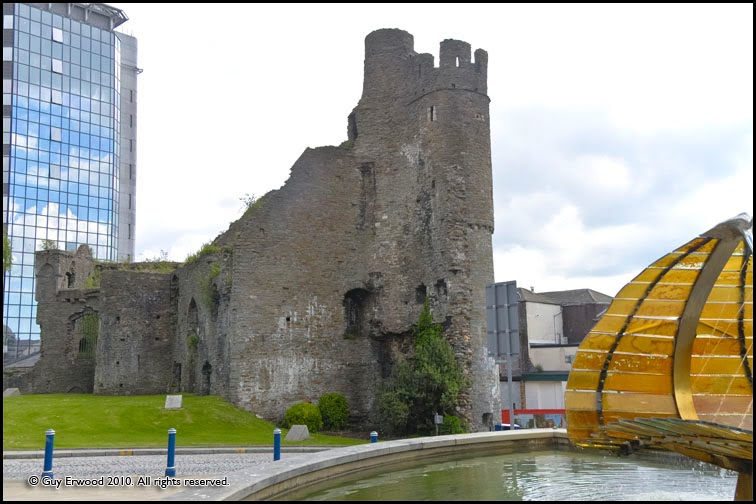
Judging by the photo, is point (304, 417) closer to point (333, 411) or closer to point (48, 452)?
point (333, 411)

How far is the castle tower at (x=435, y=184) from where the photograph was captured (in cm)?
2695

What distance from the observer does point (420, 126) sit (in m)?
29.5

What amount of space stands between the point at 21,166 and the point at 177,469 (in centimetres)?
7761

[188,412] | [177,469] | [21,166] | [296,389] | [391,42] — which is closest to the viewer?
[177,469]

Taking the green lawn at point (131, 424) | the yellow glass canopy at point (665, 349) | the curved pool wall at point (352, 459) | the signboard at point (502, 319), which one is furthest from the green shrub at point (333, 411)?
the yellow glass canopy at point (665, 349)

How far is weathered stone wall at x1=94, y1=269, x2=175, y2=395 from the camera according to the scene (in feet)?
113

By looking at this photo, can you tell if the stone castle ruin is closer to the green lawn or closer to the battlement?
the battlement

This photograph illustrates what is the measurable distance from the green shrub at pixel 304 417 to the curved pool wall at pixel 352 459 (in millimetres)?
13095

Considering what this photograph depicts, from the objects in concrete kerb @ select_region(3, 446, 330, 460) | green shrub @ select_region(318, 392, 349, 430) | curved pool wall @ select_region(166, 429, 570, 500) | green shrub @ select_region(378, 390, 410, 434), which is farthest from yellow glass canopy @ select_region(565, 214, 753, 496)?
green shrub @ select_region(318, 392, 349, 430)

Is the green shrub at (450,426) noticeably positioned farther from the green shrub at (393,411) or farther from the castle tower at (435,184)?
the green shrub at (393,411)

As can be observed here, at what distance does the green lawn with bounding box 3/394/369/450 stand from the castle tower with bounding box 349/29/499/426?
635 cm

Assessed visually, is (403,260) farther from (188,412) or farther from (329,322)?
(188,412)

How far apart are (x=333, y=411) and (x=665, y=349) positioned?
65.2ft

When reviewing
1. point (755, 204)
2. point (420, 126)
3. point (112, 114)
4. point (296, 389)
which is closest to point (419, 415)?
point (296, 389)
